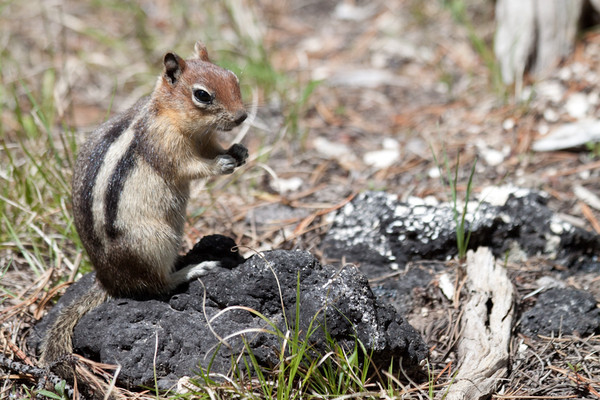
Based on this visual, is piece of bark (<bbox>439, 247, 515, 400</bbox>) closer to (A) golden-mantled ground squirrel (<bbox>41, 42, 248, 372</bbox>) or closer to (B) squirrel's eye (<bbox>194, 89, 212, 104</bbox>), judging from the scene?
(A) golden-mantled ground squirrel (<bbox>41, 42, 248, 372</bbox>)

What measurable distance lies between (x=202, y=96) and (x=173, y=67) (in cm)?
24

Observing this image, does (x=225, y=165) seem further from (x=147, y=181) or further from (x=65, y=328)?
(x=65, y=328)

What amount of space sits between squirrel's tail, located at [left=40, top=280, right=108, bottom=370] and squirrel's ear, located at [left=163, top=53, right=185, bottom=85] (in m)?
1.15

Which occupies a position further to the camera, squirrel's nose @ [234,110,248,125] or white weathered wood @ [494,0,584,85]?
white weathered wood @ [494,0,584,85]

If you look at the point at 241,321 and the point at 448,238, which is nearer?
the point at 241,321

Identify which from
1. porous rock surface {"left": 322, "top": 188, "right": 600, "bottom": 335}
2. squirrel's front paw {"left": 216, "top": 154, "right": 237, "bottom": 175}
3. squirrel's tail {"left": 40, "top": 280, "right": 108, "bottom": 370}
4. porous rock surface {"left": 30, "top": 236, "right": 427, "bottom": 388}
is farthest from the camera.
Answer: porous rock surface {"left": 322, "top": 188, "right": 600, "bottom": 335}

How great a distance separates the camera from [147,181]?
3252 mm

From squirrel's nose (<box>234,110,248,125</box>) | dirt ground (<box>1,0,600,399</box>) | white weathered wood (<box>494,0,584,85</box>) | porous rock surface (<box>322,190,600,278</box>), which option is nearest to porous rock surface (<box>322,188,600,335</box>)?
porous rock surface (<box>322,190,600,278</box>)

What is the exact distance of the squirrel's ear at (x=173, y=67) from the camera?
3311mm

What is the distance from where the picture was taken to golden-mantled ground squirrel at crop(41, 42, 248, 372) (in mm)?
3172

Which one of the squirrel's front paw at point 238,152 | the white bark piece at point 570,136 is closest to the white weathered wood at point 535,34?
the white bark piece at point 570,136

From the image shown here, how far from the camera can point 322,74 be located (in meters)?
6.81

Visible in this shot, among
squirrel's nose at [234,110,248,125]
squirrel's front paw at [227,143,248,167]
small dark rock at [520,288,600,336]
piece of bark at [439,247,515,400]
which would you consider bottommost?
small dark rock at [520,288,600,336]

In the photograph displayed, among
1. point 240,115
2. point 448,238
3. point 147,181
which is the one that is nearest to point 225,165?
point 240,115
